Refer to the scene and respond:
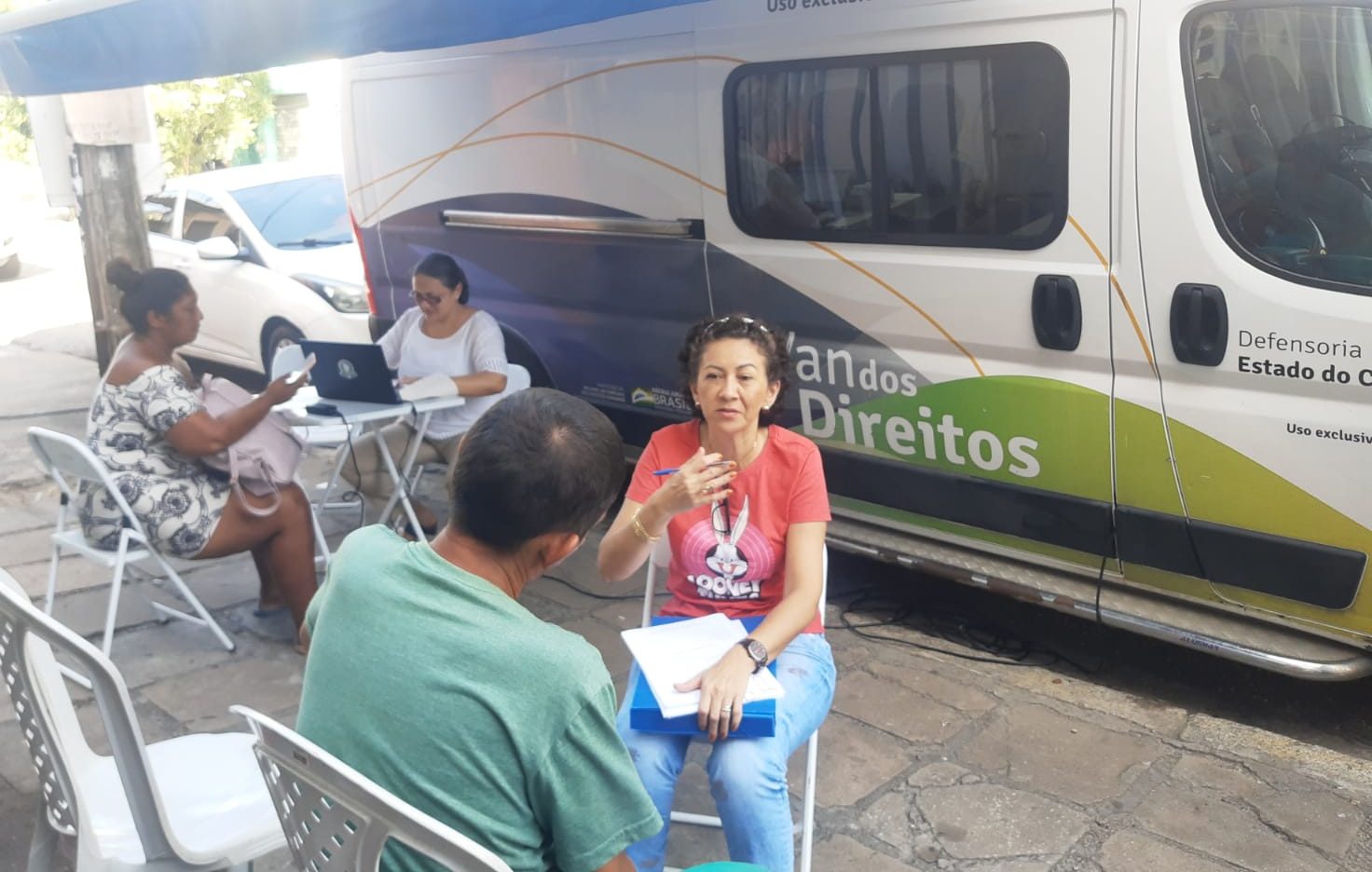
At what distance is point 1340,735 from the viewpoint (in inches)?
139

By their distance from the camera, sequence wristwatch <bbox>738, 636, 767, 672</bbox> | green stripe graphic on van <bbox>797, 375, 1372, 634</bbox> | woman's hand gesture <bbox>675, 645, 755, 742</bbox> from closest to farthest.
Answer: woman's hand gesture <bbox>675, 645, 755, 742</bbox>, wristwatch <bbox>738, 636, 767, 672</bbox>, green stripe graphic on van <bbox>797, 375, 1372, 634</bbox>

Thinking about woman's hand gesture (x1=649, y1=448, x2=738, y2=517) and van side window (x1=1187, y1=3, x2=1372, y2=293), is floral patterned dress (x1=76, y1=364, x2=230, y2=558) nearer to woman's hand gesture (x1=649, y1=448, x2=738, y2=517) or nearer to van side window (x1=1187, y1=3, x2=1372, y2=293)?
woman's hand gesture (x1=649, y1=448, x2=738, y2=517)

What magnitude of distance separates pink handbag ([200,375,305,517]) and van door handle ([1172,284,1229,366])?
2833mm

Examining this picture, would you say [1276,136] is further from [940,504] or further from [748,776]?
[748,776]

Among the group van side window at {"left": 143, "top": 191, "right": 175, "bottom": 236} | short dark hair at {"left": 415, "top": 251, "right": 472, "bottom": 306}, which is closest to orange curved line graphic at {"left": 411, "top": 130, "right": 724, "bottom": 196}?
short dark hair at {"left": 415, "top": 251, "right": 472, "bottom": 306}

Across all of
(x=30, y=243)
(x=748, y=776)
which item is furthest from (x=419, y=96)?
(x=30, y=243)

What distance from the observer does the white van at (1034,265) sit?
3.25 metres

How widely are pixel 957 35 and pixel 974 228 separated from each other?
0.57 m

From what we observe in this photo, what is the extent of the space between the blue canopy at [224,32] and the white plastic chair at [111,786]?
7.79 feet

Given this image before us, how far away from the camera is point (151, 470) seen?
395 centimetres

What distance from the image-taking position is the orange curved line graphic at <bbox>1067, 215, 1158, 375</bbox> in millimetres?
3502

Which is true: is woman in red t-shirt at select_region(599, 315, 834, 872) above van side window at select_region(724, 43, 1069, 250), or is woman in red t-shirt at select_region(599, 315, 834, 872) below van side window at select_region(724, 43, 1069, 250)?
below

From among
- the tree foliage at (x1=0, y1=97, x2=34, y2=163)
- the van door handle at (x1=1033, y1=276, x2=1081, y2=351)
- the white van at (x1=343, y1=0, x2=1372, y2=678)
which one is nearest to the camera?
the white van at (x1=343, y1=0, x2=1372, y2=678)

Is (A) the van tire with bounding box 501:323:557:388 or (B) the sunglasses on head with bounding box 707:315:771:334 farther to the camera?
(A) the van tire with bounding box 501:323:557:388
